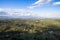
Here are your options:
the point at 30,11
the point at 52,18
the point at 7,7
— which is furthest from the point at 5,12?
the point at 52,18

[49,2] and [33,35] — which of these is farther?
[49,2]

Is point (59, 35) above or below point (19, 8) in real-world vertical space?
below

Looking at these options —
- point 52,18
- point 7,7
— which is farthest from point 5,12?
point 52,18

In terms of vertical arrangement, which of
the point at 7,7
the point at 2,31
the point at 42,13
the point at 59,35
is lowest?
the point at 59,35

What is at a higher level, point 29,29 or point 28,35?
point 29,29

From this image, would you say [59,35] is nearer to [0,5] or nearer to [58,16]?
[58,16]

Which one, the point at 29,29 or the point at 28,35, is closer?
the point at 28,35
